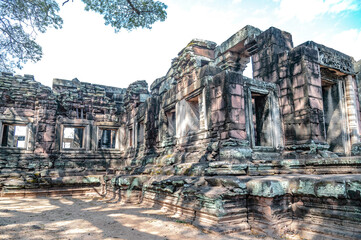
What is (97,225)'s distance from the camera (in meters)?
4.63

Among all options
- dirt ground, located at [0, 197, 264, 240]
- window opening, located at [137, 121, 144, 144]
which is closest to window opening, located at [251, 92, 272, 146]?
dirt ground, located at [0, 197, 264, 240]

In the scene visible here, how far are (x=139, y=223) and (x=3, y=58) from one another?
1057 centimetres

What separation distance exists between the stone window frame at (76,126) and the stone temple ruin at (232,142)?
5cm

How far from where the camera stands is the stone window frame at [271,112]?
6.41 m

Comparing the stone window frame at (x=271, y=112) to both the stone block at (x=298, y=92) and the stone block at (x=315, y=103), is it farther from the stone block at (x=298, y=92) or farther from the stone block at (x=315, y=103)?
the stone block at (x=315, y=103)

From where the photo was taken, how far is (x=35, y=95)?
12609mm

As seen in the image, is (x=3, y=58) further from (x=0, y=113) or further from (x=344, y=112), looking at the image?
(x=344, y=112)

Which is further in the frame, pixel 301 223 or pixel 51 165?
pixel 51 165

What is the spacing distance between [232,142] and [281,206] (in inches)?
77.4

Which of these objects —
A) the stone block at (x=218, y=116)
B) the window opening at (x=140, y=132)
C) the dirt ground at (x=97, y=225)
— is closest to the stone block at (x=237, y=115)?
the stone block at (x=218, y=116)

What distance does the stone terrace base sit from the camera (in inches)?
133

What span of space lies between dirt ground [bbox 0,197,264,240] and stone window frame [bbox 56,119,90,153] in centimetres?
690

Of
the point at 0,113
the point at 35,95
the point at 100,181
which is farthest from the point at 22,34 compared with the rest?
the point at 100,181

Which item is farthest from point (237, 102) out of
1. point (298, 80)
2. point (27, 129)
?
point (27, 129)
